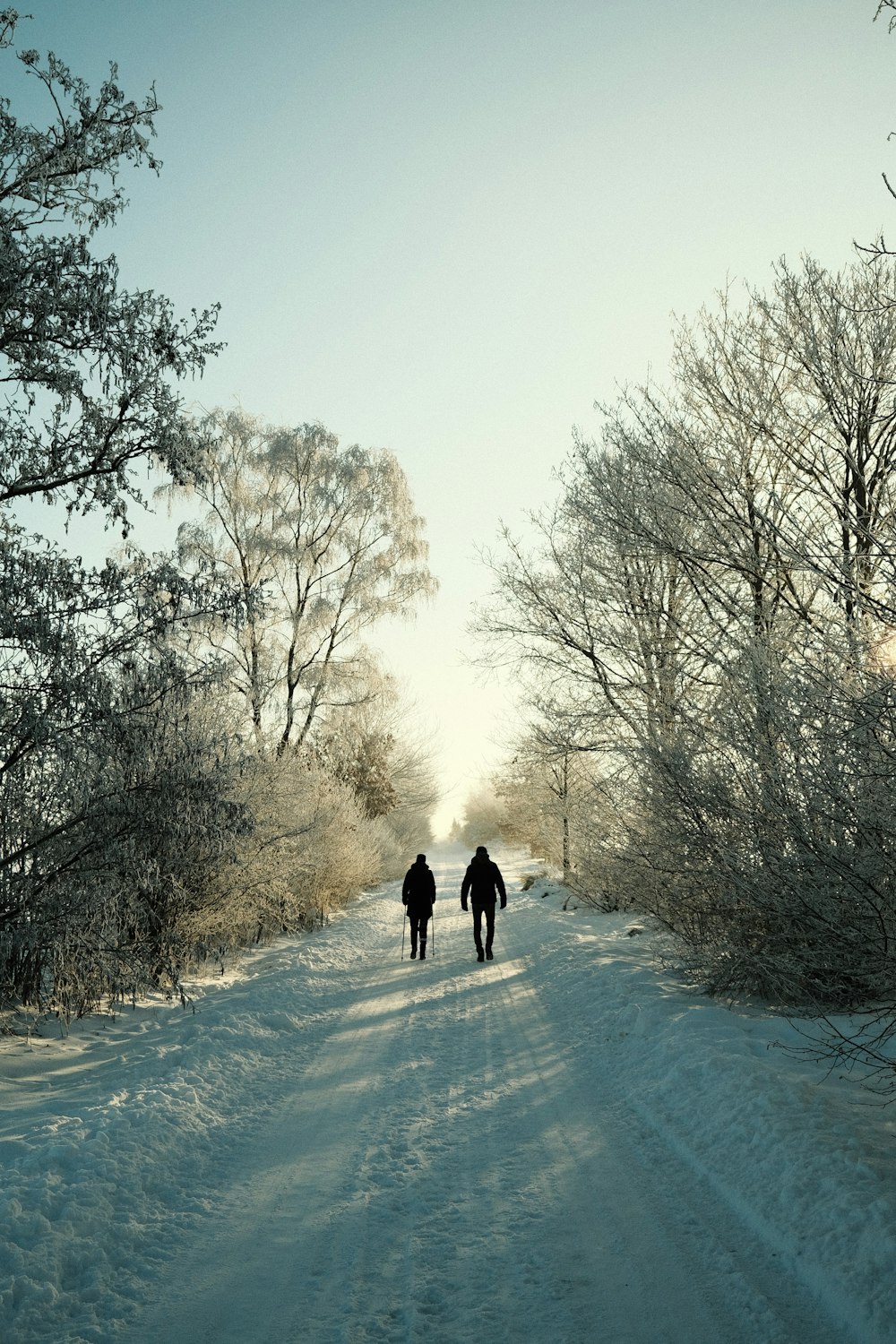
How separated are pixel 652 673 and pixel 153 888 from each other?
7799 millimetres

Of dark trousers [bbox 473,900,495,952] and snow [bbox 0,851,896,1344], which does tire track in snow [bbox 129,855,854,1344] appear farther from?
dark trousers [bbox 473,900,495,952]

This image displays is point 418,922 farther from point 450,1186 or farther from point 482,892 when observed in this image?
point 450,1186

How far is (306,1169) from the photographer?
4887 mm

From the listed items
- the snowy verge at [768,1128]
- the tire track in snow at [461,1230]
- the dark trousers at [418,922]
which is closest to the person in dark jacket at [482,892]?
the dark trousers at [418,922]

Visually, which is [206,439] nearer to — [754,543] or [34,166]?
[34,166]

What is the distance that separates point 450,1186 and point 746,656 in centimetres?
541

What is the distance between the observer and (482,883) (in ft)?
43.2

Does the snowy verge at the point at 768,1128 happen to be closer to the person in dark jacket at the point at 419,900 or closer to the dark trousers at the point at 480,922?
the dark trousers at the point at 480,922

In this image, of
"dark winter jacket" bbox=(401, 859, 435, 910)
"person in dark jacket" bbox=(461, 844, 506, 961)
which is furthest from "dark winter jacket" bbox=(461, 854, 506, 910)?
"dark winter jacket" bbox=(401, 859, 435, 910)

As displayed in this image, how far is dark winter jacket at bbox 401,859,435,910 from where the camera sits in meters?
13.5

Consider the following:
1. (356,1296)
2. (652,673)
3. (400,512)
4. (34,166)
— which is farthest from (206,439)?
(400,512)

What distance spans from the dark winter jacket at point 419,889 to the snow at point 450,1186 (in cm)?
502

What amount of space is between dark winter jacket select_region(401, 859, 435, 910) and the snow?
16.5ft

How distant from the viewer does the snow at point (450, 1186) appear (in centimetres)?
337
